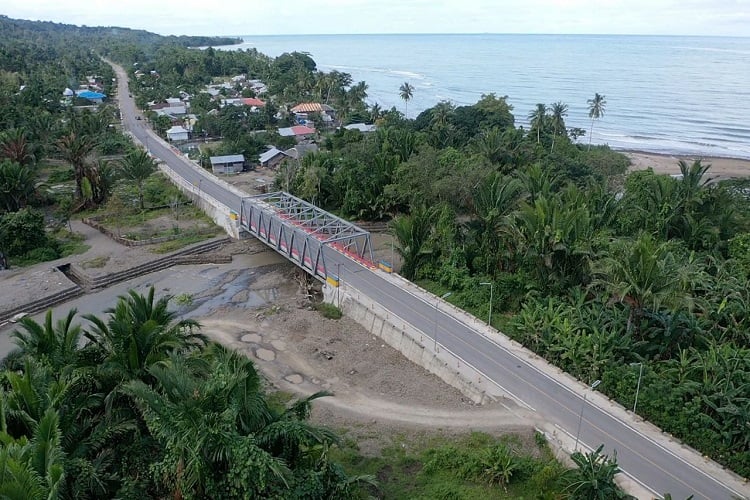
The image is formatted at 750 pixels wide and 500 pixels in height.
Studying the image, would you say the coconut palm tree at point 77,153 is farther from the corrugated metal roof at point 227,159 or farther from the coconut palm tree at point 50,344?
the coconut palm tree at point 50,344

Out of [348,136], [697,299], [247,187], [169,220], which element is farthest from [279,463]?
[348,136]

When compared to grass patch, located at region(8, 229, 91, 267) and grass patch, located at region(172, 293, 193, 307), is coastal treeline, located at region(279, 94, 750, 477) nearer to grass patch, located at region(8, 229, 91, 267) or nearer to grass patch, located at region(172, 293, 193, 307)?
grass patch, located at region(172, 293, 193, 307)

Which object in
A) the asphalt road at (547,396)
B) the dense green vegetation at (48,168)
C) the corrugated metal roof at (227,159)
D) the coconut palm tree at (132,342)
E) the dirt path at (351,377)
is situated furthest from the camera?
the corrugated metal roof at (227,159)

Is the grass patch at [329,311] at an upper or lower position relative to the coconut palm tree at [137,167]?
lower

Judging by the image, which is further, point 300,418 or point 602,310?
point 602,310

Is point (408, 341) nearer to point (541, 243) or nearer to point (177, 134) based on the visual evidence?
point (541, 243)

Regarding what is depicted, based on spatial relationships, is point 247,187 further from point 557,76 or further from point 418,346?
point 557,76

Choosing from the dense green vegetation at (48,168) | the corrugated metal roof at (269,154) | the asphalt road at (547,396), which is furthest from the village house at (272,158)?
the asphalt road at (547,396)
